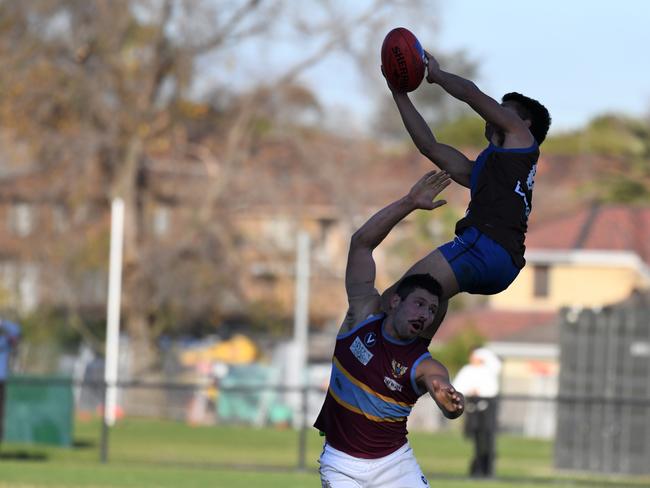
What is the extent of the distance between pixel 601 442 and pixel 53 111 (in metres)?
23.0

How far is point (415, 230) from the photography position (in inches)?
2093

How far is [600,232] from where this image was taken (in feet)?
176

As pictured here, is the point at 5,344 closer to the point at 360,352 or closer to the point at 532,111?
the point at 532,111

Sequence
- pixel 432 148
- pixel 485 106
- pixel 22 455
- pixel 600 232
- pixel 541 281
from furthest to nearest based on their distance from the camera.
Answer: pixel 541 281 → pixel 600 232 → pixel 22 455 → pixel 432 148 → pixel 485 106

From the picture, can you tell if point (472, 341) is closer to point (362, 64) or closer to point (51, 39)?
point (362, 64)

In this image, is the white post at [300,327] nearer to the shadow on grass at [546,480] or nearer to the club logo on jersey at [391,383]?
the shadow on grass at [546,480]

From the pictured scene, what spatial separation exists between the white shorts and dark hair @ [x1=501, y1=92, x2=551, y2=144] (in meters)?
2.10

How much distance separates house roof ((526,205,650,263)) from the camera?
173 feet

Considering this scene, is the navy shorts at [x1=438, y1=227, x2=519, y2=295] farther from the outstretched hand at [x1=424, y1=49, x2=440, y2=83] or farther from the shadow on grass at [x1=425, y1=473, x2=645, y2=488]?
the shadow on grass at [x1=425, y1=473, x2=645, y2=488]

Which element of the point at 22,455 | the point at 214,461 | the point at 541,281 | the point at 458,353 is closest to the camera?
the point at 22,455

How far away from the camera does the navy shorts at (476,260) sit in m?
8.75

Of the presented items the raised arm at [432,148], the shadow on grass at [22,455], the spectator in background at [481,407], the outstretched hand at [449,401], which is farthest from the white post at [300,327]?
the outstretched hand at [449,401]

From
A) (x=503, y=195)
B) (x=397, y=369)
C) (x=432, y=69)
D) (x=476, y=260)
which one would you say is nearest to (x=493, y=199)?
(x=503, y=195)

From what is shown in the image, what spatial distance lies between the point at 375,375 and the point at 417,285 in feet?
1.78
